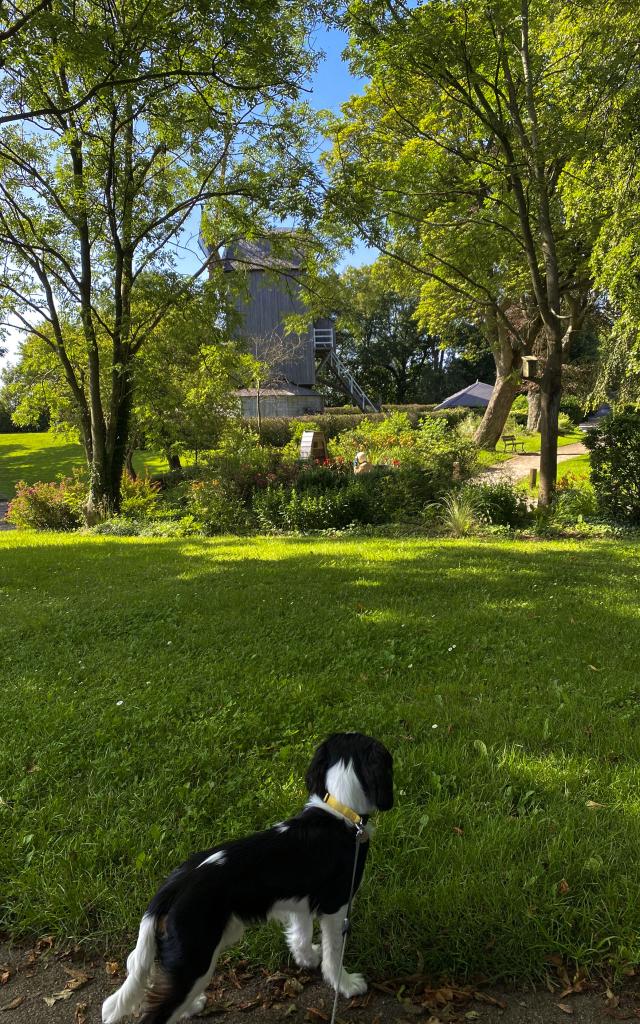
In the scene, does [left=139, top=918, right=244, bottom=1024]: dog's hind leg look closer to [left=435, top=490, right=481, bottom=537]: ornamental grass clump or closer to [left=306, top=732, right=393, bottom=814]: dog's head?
[left=306, top=732, right=393, bottom=814]: dog's head

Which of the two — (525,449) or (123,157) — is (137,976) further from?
(525,449)

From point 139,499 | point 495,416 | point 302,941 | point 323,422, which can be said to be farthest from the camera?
point 323,422

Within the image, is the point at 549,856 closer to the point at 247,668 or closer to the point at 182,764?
the point at 182,764

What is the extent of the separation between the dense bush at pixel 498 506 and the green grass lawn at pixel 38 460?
18.2 metres

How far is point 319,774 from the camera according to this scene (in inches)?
78.0

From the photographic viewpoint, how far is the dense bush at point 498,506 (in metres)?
9.93

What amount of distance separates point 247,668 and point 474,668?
168 cm

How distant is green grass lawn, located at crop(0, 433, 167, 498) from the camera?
27.8 meters

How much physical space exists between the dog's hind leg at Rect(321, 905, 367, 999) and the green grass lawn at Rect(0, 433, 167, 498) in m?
24.3

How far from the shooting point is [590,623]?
15.5ft

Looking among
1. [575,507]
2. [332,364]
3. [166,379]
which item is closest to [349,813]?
[575,507]

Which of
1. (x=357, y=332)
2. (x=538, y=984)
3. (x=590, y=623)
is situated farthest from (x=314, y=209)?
(x=538, y=984)

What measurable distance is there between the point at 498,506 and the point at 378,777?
8735 millimetres

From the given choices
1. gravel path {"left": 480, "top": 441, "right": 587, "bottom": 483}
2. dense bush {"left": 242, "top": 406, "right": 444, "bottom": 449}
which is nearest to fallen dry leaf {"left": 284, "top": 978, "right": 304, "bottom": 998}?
gravel path {"left": 480, "top": 441, "right": 587, "bottom": 483}
